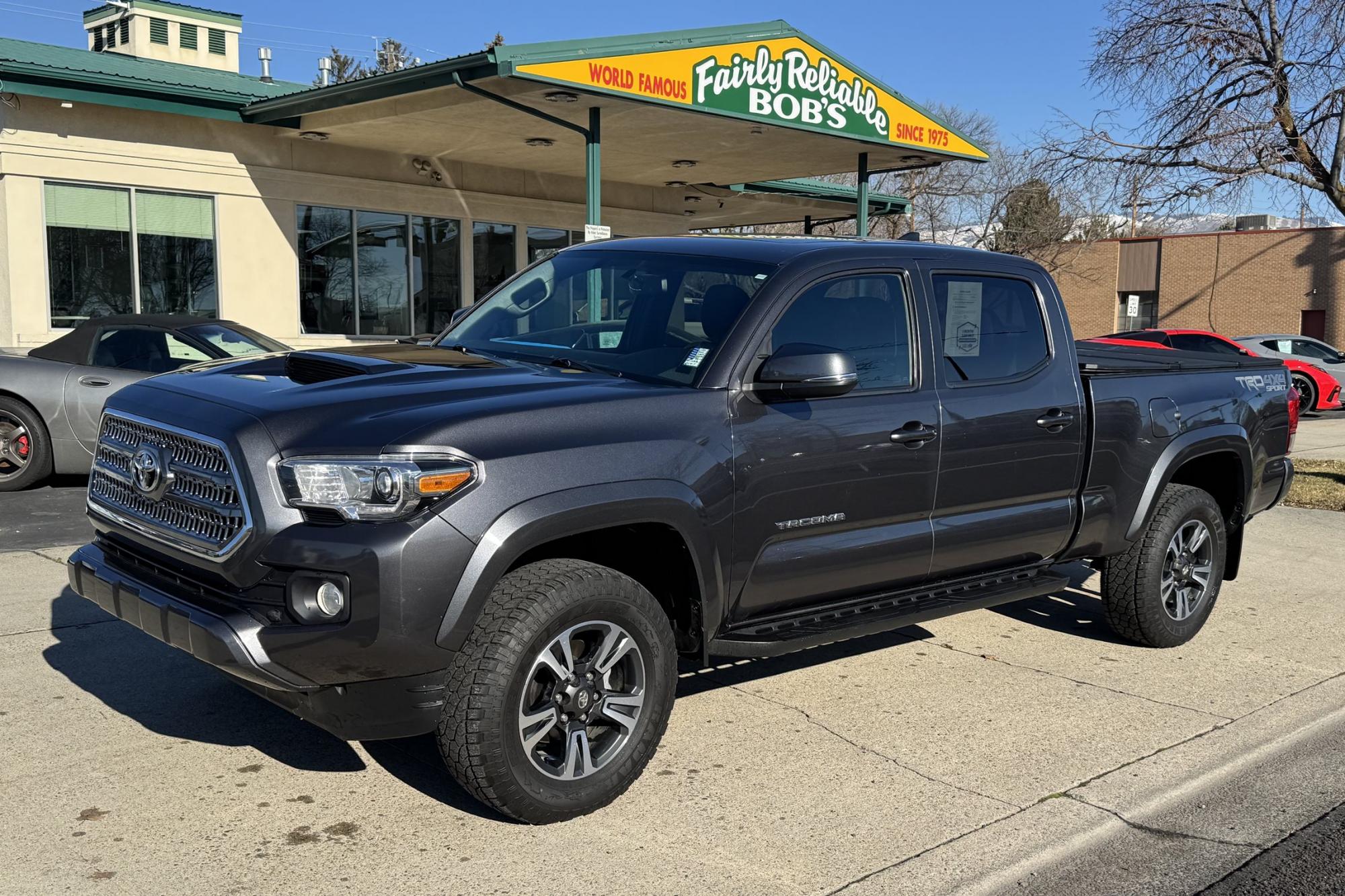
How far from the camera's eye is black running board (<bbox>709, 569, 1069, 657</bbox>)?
457 centimetres

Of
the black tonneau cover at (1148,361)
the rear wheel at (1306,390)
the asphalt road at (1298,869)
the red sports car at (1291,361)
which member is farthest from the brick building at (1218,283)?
the asphalt road at (1298,869)

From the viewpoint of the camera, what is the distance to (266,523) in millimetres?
3654

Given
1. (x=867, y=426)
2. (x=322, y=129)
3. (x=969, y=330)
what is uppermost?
(x=322, y=129)

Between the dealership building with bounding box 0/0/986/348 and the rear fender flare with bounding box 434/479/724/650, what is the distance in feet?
31.5

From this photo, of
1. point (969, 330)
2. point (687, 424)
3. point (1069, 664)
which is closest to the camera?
point (687, 424)

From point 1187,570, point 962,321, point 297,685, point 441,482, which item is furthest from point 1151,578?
point 297,685

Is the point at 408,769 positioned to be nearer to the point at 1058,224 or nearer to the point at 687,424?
the point at 687,424

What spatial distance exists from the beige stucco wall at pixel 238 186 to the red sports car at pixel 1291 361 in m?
11.0

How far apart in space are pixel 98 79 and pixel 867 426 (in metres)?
13.0

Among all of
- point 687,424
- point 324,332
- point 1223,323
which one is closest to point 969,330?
point 687,424

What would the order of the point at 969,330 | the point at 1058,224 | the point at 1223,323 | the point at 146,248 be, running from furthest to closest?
the point at 1058,224 → the point at 1223,323 → the point at 146,248 → the point at 969,330

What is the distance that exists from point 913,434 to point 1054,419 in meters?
0.99

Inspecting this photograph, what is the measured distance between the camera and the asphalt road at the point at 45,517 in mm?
8219

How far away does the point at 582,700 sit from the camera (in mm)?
4074
